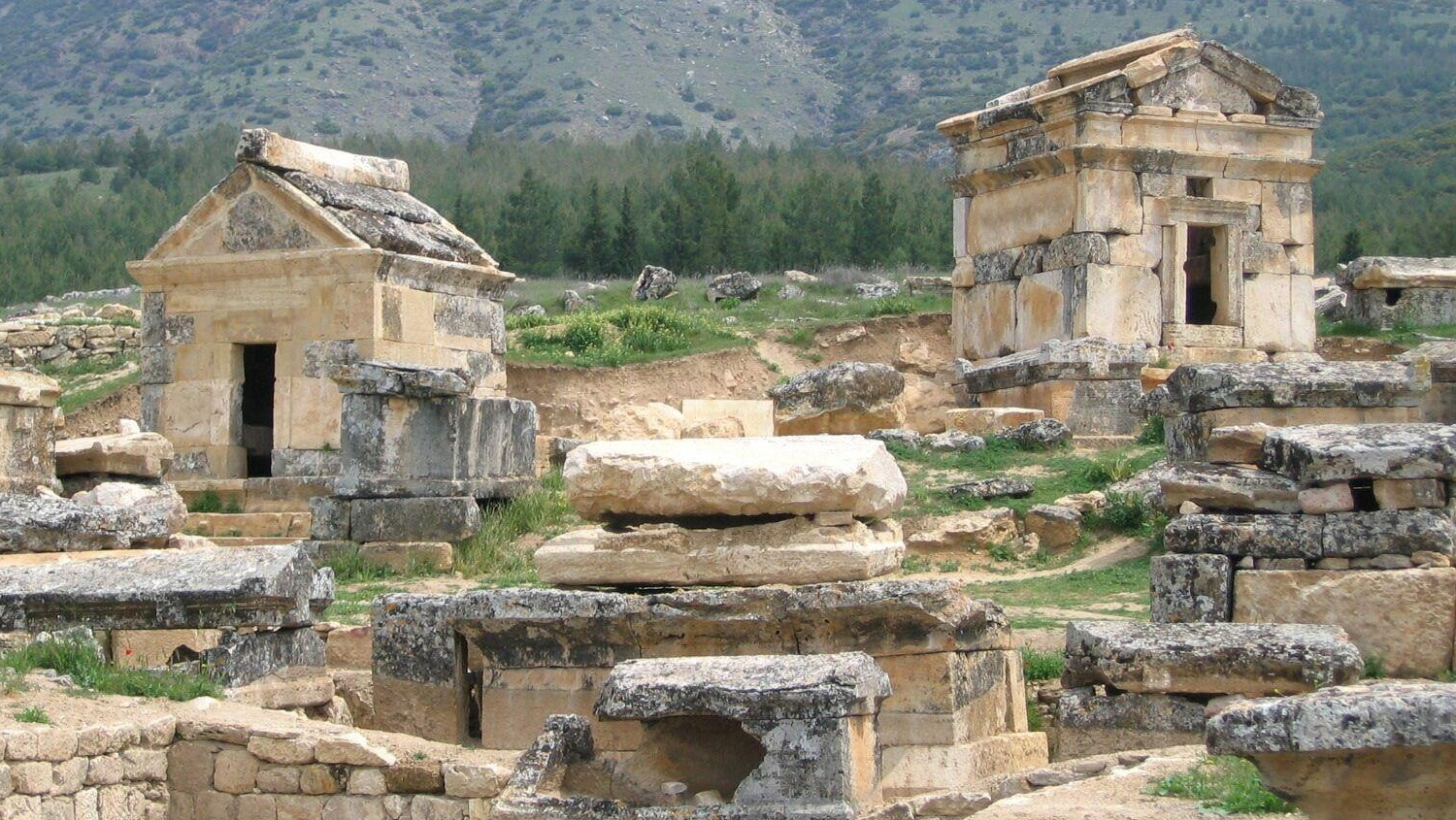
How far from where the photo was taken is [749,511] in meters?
8.15

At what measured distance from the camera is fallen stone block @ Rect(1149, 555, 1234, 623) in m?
9.29

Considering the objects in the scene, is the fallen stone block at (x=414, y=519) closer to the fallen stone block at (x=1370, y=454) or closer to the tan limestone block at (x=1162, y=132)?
the fallen stone block at (x=1370, y=454)

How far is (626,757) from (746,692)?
101cm

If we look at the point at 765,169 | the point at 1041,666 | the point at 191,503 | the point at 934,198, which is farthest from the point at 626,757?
the point at 765,169

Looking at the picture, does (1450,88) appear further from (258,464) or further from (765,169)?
(258,464)

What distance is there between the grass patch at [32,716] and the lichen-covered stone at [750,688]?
2359 mm

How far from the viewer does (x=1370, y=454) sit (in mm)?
9203

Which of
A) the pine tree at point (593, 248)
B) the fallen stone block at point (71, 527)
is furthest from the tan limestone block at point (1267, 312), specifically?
the pine tree at point (593, 248)

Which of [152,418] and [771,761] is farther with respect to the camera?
[152,418]

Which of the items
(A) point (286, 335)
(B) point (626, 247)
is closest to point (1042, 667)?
(A) point (286, 335)

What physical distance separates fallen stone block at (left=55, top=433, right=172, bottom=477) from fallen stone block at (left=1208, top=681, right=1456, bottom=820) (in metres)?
11.6

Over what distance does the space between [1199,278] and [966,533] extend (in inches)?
383

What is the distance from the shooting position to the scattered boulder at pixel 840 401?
18578 millimetres

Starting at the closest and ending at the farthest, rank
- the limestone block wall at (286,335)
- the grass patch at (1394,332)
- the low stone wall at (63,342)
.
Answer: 1. the limestone block wall at (286,335)
2. the grass patch at (1394,332)
3. the low stone wall at (63,342)
